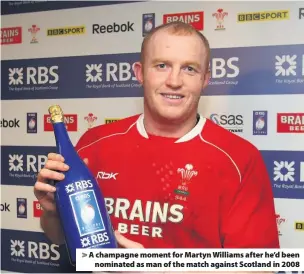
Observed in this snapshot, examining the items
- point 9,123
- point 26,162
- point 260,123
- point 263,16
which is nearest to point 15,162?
point 26,162

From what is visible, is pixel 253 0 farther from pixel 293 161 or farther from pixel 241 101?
pixel 293 161

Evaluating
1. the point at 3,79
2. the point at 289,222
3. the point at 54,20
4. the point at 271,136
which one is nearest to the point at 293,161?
the point at 271,136

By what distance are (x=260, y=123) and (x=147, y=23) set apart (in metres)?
0.57

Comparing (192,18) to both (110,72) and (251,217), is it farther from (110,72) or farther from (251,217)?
(251,217)

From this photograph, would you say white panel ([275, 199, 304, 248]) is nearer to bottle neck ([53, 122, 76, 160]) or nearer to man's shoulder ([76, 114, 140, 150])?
man's shoulder ([76, 114, 140, 150])

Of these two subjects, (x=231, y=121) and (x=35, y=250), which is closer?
(x=231, y=121)

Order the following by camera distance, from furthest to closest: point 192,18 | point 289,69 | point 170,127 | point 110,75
Answer: point 110,75, point 192,18, point 289,69, point 170,127

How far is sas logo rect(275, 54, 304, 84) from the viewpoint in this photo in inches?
51.6

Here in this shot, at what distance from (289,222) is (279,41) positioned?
0.63 m

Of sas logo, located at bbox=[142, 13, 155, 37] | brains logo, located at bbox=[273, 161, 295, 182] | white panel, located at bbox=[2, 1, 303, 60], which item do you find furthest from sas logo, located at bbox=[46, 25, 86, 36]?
brains logo, located at bbox=[273, 161, 295, 182]

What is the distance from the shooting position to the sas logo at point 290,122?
1308mm

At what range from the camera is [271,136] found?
1344 mm

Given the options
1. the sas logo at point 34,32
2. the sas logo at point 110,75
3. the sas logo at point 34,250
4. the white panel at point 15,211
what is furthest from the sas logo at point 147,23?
the sas logo at point 34,250

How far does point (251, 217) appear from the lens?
111 cm
